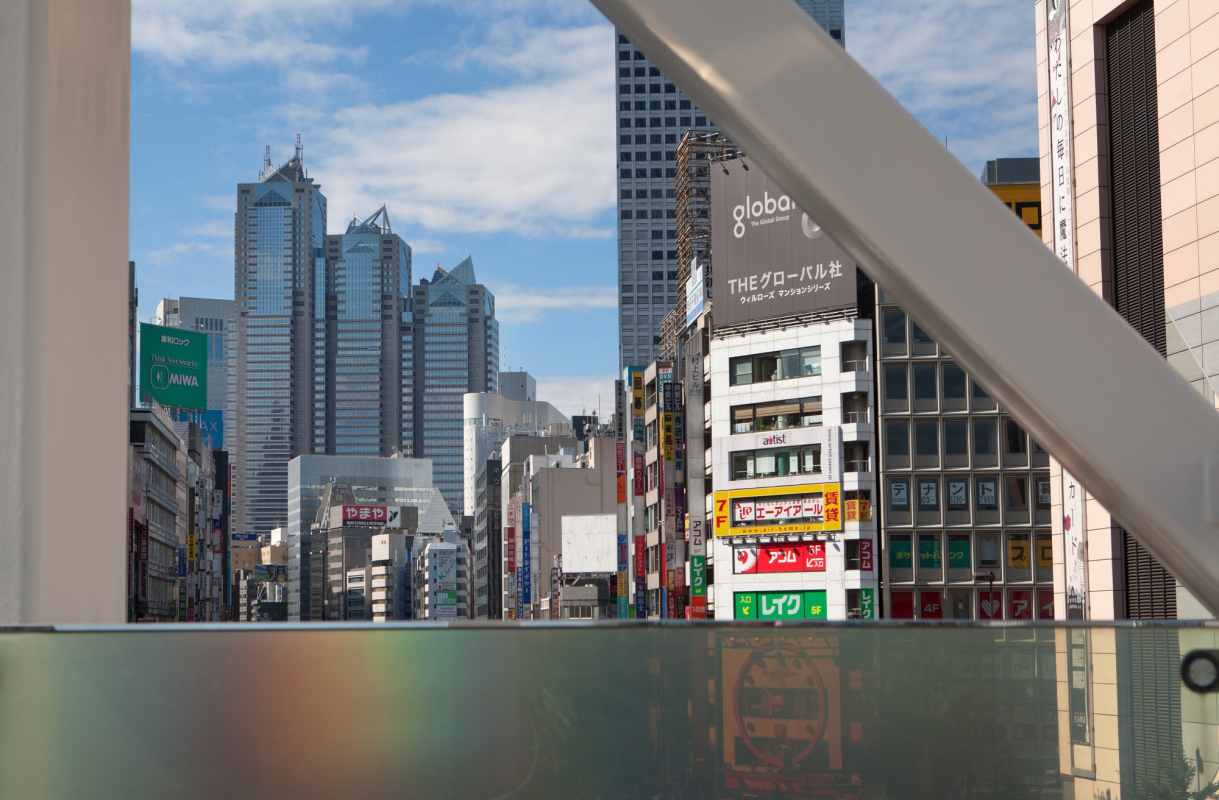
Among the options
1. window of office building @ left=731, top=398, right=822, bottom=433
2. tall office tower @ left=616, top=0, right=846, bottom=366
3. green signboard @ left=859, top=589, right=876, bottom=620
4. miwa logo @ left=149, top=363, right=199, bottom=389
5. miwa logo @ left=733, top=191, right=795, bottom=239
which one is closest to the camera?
green signboard @ left=859, top=589, right=876, bottom=620

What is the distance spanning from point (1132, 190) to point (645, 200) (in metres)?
133

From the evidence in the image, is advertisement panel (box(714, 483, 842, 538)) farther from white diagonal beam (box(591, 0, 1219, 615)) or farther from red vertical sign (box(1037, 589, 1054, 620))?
white diagonal beam (box(591, 0, 1219, 615))

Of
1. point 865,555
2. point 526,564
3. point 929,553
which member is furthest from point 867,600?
point 526,564

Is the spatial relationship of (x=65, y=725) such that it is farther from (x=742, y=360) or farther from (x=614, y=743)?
(x=742, y=360)

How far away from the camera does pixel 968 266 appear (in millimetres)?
1387

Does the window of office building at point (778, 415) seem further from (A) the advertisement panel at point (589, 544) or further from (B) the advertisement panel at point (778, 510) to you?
(A) the advertisement panel at point (589, 544)

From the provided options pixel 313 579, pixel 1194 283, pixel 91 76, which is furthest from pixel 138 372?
pixel 313 579

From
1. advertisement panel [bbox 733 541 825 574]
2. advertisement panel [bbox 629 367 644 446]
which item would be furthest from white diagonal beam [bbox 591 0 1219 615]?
advertisement panel [bbox 629 367 644 446]

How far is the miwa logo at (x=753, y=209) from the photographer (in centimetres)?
4912

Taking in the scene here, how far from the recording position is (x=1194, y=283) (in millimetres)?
A: 12586

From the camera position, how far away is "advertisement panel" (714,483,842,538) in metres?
44.1

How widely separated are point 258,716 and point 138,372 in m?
74.6

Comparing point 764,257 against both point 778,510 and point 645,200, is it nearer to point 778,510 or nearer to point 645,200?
point 778,510

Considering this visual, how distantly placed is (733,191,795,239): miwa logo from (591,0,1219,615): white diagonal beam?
48534mm
